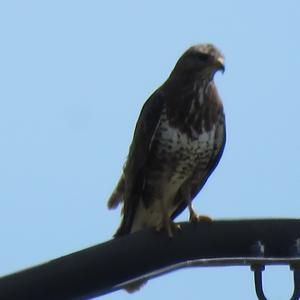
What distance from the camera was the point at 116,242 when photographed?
359cm

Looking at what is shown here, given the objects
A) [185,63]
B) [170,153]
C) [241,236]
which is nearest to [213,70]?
[185,63]

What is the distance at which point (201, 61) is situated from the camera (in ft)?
22.5

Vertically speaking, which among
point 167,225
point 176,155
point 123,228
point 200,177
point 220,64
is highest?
point 220,64

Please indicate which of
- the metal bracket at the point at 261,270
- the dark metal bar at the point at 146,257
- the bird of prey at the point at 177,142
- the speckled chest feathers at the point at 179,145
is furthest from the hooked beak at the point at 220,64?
the metal bracket at the point at 261,270

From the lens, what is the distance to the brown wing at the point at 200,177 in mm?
6770

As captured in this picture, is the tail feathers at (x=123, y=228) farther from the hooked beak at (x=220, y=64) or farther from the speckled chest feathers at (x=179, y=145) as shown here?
the hooked beak at (x=220, y=64)

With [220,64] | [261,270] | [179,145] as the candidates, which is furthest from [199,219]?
[220,64]

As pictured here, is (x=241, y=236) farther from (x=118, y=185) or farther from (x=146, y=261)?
(x=118, y=185)

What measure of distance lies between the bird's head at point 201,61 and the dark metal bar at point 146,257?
9.33 feet

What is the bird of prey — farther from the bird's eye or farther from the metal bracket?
the metal bracket

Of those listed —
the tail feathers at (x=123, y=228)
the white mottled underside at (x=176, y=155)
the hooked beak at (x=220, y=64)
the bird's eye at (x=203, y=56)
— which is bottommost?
the tail feathers at (x=123, y=228)

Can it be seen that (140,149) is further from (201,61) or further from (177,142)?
(201,61)

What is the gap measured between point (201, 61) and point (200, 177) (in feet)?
2.69

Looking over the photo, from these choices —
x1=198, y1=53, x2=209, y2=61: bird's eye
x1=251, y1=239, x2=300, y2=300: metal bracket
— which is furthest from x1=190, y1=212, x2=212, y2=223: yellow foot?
x1=198, y1=53, x2=209, y2=61: bird's eye
